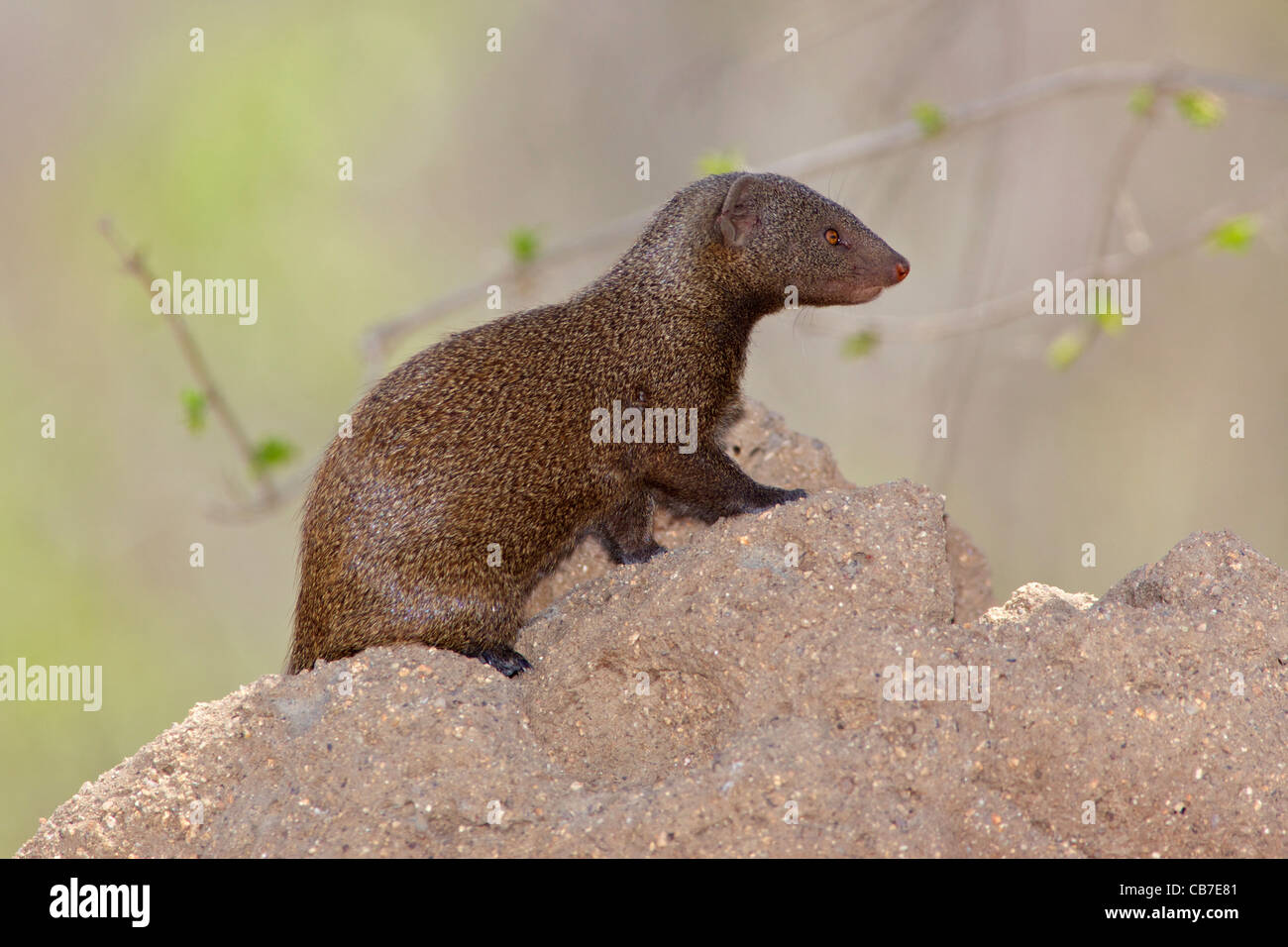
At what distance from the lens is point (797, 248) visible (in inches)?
199

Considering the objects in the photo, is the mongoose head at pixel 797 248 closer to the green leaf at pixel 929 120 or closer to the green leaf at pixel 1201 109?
the green leaf at pixel 929 120

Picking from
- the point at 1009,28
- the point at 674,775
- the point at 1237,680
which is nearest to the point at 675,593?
the point at 674,775

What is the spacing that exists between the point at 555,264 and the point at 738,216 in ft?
15.8

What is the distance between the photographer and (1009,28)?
9.14m

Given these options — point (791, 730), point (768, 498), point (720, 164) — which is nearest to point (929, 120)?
point (720, 164)

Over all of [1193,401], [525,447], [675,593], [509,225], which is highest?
[509,225]

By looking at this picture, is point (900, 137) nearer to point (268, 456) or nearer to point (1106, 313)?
point (1106, 313)

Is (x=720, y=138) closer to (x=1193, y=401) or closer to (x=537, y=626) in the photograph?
(x=1193, y=401)

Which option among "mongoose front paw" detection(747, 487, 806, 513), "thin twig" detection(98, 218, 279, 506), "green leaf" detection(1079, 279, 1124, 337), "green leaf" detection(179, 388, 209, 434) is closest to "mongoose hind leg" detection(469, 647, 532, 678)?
"mongoose front paw" detection(747, 487, 806, 513)

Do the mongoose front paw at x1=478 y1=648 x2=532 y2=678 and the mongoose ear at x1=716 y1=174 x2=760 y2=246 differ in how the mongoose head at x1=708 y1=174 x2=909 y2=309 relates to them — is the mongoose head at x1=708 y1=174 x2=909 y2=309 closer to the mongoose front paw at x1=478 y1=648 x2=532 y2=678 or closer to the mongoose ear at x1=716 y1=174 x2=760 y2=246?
the mongoose ear at x1=716 y1=174 x2=760 y2=246

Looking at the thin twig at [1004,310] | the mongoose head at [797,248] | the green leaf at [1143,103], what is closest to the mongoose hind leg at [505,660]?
the mongoose head at [797,248]

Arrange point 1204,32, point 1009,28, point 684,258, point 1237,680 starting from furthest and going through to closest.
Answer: point 1204,32
point 1009,28
point 684,258
point 1237,680

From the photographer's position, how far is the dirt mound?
11.0 feet

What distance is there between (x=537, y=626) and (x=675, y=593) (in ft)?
2.45
